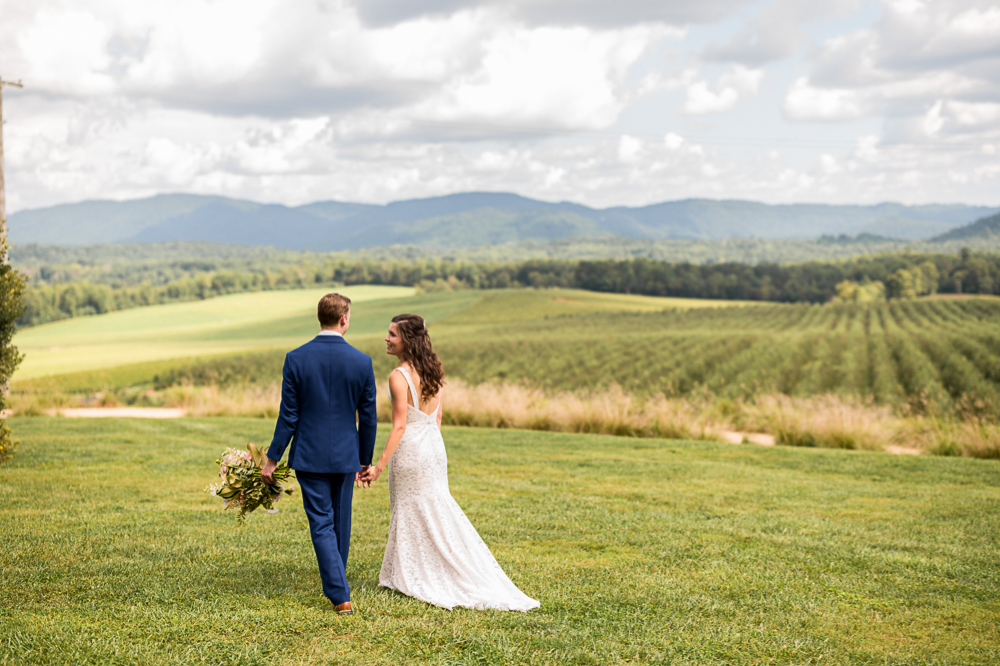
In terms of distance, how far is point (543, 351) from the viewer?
44125 millimetres

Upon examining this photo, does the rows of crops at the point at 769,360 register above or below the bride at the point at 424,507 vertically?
below

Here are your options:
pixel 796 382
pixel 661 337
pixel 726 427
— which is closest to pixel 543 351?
pixel 661 337

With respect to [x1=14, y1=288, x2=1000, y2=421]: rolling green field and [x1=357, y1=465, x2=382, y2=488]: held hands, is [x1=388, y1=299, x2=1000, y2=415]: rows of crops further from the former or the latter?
[x1=357, y1=465, x2=382, y2=488]: held hands

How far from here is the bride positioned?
5.25 metres

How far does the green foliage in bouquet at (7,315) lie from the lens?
998 cm

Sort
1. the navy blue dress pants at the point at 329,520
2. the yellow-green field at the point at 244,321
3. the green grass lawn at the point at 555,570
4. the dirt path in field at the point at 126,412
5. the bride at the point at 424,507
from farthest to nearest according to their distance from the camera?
1. the yellow-green field at the point at 244,321
2. the dirt path in field at the point at 126,412
3. the bride at the point at 424,507
4. the navy blue dress pants at the point at 329,520
5. the green grass lawn at the point at 555,570

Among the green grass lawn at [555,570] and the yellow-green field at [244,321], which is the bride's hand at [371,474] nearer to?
the green grass lawn at [555,570]

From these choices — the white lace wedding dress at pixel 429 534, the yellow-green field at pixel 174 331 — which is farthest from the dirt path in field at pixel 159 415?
the yellow-green field at pixel 174 331

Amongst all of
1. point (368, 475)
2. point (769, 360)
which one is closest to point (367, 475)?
point (368, 475)

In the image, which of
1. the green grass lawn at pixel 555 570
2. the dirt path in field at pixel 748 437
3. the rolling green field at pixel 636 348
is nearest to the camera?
the green grass lawn at pixel 555 570

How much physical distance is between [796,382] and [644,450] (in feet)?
68.9

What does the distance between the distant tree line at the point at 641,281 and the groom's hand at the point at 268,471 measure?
104 m

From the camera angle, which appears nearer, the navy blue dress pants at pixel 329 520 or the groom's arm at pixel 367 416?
the navy blue dress pants at pixel 329 520

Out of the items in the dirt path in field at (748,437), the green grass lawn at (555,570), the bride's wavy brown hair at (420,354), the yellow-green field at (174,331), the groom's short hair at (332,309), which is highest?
the groom's short hair at (332,309)
